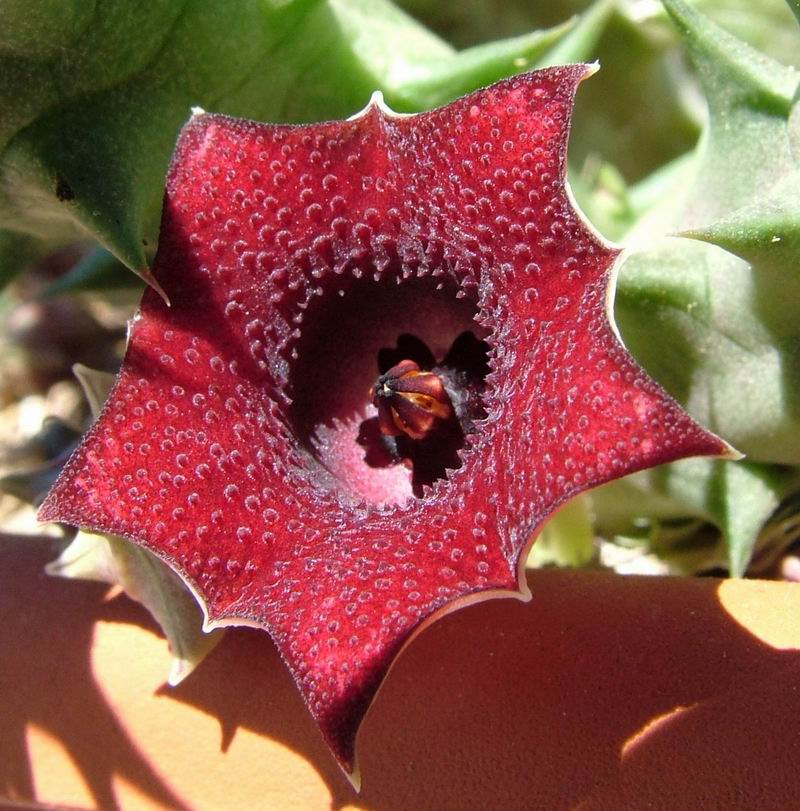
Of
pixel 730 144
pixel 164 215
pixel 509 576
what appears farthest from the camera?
pixel 730 144

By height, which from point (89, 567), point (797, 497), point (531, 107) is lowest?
point (797, 497)

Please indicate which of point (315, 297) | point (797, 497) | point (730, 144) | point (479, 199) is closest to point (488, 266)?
point (479, 199)

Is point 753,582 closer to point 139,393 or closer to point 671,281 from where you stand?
point 671,281

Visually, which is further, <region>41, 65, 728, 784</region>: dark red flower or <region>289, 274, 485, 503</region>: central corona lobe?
<region>289, 274, 485, 503</region>: central corona lobe

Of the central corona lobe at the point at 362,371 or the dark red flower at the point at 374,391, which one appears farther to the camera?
the central corona lobe at the point at 362,371

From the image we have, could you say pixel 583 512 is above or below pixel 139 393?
below

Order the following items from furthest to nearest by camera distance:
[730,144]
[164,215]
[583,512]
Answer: [583,512] < [730,144] < [164,215]

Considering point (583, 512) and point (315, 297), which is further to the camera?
point (583, 512)

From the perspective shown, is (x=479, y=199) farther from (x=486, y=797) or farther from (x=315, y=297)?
(x=486, y=797)
